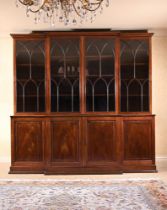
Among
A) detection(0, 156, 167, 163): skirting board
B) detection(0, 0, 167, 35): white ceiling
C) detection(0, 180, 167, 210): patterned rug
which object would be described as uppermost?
detection(0, 0, 167, 35): white ceiling

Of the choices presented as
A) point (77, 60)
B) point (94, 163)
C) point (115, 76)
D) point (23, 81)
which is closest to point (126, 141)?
point (94, 163)

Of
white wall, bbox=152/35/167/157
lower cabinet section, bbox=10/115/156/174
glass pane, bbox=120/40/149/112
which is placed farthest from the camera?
white wall, bbox=152/35/167/157

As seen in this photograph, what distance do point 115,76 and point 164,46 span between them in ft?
4.05

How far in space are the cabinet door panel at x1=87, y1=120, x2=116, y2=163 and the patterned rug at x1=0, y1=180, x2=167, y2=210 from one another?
0.66 meters

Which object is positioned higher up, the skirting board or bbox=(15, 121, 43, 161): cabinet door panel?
bbox=(15, 121, 43, 161): cabinet door panel

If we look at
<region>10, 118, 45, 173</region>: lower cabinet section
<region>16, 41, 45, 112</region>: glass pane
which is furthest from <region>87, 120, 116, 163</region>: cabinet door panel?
<region>16, 41, 45, 112</region>: glass pane

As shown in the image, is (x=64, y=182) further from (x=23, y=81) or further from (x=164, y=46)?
(x=164, y=46)

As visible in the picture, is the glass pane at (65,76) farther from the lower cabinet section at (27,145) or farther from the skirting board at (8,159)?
the skirting board at (8,159)

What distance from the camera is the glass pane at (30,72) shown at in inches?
232

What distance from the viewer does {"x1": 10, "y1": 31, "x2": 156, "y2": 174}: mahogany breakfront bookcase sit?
5758 mm

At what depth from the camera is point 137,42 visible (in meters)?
5.91

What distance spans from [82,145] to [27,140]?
0.90 m

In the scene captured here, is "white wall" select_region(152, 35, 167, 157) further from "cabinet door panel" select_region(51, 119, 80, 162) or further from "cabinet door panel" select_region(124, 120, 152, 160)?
"cabinet door panel" select_region(51, 119, 80, 162)

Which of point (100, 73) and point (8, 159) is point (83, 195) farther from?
point (8, 159)
